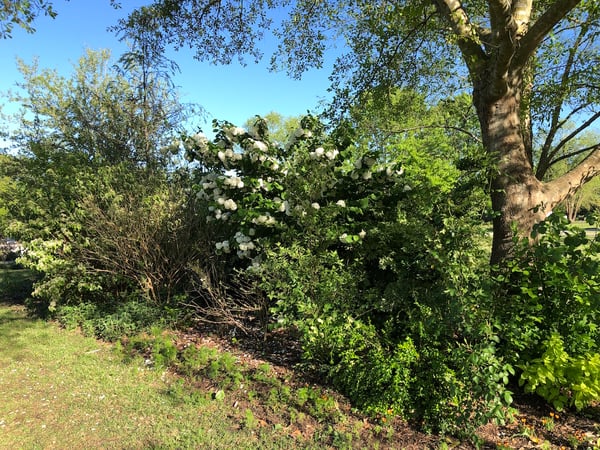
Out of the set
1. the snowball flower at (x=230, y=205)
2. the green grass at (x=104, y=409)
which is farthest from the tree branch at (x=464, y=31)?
the green grass at (x=104, y=409)

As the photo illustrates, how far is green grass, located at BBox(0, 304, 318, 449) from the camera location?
9.27 feet

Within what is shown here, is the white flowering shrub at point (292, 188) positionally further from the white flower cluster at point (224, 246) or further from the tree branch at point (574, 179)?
the tree branch at point (574, 179)

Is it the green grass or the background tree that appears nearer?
the green grass

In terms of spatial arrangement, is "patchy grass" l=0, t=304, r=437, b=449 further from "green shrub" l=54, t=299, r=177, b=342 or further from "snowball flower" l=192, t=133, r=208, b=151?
"snowball flower" l=192, t=133, r=208, b=151

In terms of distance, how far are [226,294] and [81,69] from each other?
7.10 m

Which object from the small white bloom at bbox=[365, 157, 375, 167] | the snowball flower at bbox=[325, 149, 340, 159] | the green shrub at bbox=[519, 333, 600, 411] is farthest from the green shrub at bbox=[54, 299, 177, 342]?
the green shrub at bbox=[519, 333, 600, 411]

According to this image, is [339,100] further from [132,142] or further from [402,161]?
[132,142]

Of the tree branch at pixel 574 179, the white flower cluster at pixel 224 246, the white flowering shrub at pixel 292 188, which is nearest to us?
the tree branch at pixel 574 179

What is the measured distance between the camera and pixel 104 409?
3254 millimetres

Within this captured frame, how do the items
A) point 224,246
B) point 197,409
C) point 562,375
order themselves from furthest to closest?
point 224,246 → point 197,409 → point 562,375

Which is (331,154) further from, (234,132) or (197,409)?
(197,409)

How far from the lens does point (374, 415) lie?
3109 millimetres

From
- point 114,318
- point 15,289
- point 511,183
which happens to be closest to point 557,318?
point 511,183

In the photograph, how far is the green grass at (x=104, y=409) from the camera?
111 inches
